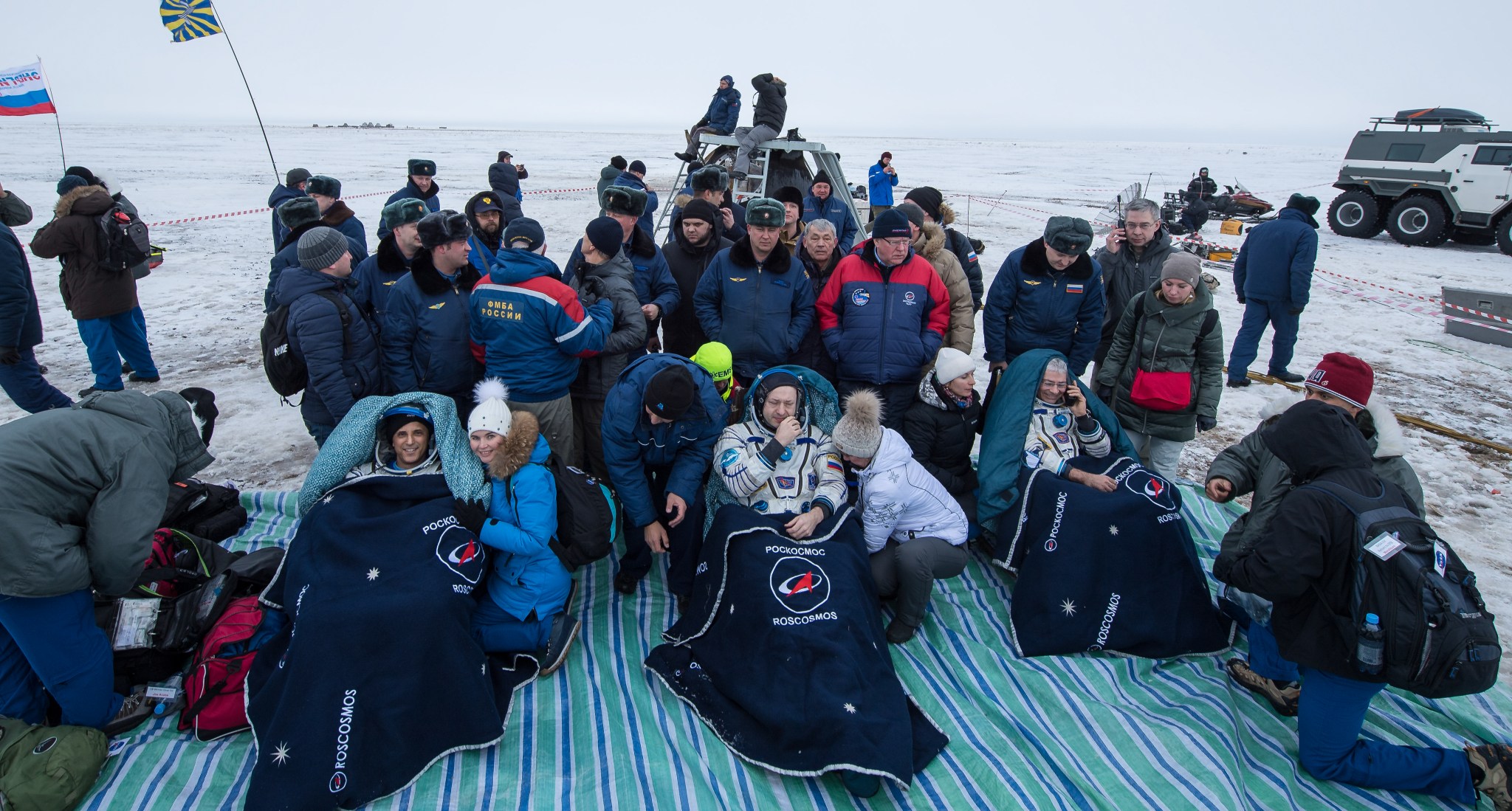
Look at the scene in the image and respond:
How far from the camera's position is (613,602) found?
3.44 meters

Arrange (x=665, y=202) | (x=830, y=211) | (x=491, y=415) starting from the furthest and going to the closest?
(x=665, y=202), (x=830, y=211), (x=491, y=415)

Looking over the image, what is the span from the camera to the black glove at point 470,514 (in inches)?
109

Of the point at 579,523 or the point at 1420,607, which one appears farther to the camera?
the point at 579,523

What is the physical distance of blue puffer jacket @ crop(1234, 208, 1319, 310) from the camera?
5.95 metres

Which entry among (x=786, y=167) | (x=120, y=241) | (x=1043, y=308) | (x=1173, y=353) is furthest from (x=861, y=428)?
(x=786, y=167)

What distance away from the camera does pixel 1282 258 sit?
6082 mm

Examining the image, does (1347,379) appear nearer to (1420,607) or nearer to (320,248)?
(1420,607)

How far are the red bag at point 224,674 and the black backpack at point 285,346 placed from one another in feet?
3.70

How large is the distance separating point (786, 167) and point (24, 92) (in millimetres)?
7664

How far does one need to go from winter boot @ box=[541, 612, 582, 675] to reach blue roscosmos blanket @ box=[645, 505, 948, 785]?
1.16 feet

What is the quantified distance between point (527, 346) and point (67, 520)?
5.68 ft

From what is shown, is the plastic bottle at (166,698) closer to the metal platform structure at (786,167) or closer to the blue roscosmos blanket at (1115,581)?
the blue roscosmos blanket at (1115,581)

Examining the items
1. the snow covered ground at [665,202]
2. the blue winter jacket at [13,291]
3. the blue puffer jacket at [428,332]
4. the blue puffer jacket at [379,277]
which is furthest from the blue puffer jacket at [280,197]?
the blue puffer jacket at [428,332]

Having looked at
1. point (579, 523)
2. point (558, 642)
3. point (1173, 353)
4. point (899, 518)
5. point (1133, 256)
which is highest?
point (1133, 256)
